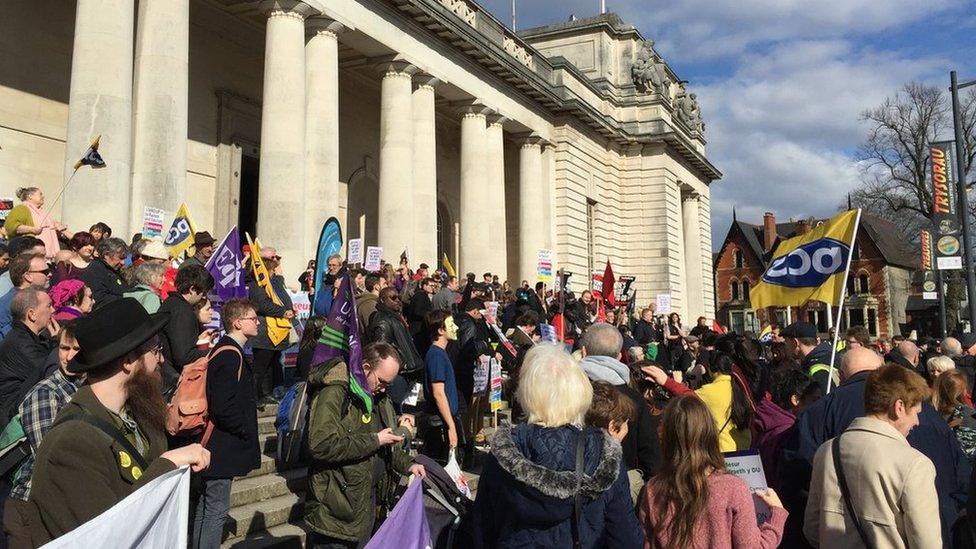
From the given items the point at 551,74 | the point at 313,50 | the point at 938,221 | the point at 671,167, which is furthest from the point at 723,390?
the point at 671,167

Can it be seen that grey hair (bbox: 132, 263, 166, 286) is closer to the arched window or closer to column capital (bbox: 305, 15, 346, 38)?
column capital (bbox: 305, 15, 346, 38)

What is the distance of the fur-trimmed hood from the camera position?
9.73 ft

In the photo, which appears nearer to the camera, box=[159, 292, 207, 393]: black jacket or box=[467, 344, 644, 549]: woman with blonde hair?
box=[467, 344, 644, 549]: woman with blonde hair

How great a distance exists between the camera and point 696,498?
10.5 feet

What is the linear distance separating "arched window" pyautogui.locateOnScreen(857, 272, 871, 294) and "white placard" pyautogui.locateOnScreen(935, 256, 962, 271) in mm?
47008

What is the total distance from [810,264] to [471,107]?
1717 cm

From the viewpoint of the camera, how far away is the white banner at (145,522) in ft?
7.95

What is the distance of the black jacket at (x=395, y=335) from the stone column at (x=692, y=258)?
92.4 ft

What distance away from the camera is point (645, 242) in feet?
106

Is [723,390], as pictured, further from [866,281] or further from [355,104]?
[866,281]

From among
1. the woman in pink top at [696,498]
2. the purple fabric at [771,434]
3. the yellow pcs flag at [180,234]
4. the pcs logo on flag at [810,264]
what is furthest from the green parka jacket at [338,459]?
the yellow pcs flag at [180,234]

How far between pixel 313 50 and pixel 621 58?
1915 cm

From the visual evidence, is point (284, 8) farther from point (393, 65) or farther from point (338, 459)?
point (338, 459)

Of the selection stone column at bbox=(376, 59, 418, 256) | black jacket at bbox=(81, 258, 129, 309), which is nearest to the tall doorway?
stone column at bbox=(376, 59, 418, 256)
